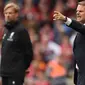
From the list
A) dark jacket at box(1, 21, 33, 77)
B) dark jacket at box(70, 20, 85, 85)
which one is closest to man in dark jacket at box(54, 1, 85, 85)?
dark jacket at box(70, 20, 85, 85)

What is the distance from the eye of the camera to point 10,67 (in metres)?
10.5

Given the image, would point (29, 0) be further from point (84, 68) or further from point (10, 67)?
point (84, 68)

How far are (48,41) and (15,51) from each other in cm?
582

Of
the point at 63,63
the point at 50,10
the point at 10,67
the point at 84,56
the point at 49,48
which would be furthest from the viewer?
the point at 50,10

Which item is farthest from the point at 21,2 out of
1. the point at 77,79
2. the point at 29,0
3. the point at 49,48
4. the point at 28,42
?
the point at 77,79

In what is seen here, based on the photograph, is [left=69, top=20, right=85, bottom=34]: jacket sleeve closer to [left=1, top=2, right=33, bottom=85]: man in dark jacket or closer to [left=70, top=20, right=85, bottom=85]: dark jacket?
[left=70, top=20, right=85, bottom=85]: dark jacket

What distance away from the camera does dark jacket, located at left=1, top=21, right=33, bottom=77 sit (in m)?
10.4

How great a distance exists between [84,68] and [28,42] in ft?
7.97

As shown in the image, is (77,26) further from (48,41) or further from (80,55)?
(48,41)

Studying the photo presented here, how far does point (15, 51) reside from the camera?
10453mm

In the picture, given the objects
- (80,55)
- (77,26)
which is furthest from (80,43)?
(77,26)

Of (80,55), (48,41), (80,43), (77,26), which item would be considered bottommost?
(48,41)

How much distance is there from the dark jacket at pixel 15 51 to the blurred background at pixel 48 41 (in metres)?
1.27

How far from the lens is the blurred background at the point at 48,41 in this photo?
46.7ft
